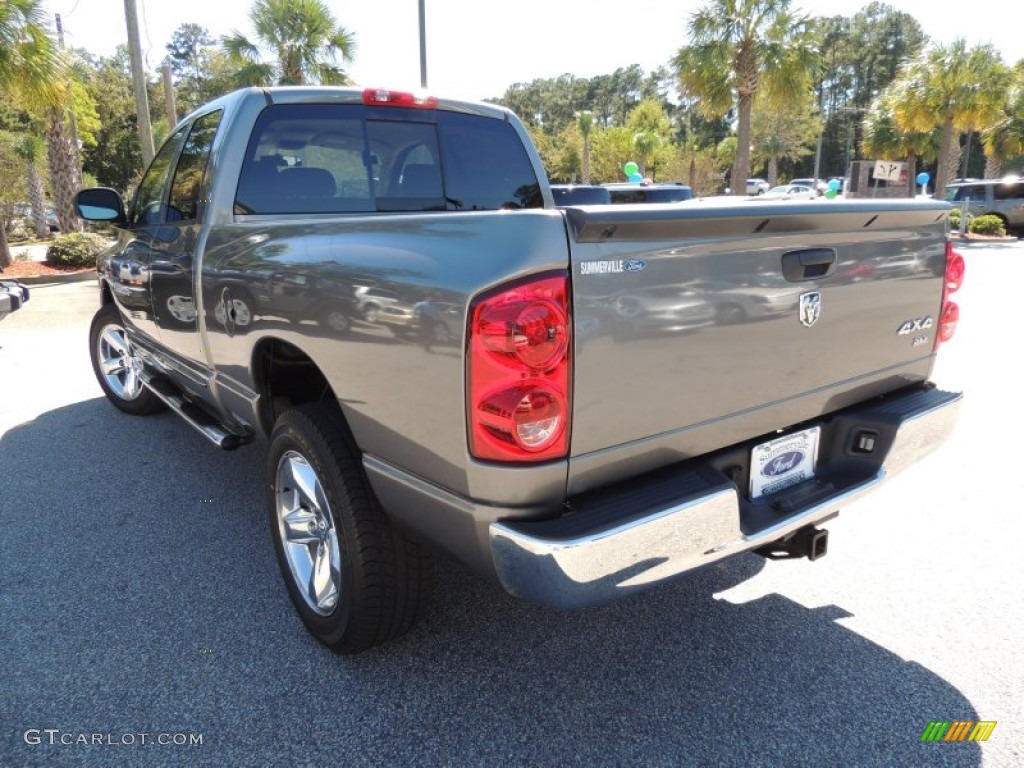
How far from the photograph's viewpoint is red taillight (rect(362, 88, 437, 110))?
134 inches

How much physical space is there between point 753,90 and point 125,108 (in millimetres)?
38777

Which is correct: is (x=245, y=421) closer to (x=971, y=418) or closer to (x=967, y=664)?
(x=967, y=664)

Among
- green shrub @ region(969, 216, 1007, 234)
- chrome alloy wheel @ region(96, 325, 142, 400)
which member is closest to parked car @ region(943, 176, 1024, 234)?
green shrub @ region(969, 216, 1007, 234)

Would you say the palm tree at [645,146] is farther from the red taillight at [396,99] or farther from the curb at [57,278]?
the red taillight at [396,99]

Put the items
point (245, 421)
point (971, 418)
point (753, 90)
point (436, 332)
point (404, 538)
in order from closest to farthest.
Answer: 1. point (436, 332)
2. point (404, 538)
3. point (245, 421)
4. point (971, 418)
5. point (753, 90)

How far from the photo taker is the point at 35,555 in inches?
127

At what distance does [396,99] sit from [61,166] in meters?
18.8

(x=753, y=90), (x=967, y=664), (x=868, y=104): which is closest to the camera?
(x=967, y=664)

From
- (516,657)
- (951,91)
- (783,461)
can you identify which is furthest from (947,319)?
(951,91)

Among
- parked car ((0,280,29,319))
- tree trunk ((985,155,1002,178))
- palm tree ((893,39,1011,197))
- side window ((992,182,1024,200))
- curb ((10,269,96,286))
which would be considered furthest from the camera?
tree trunk ((985,155,1002,178))

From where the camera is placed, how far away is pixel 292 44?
56.4 feet

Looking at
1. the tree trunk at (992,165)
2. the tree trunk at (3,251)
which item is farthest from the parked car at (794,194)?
the tree trunk at (3,251)

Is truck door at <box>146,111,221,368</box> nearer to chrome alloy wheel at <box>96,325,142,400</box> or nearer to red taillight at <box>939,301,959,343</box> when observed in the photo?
chrome alloy wheel at <box>96,325,142,400</box>

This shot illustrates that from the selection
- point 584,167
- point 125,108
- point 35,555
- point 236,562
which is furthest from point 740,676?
point 125,108
